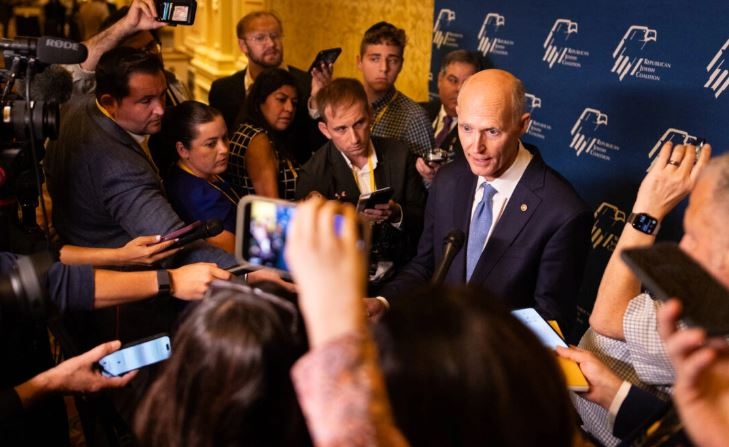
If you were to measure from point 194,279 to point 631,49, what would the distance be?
2.10 metres

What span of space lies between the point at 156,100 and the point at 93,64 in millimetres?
606

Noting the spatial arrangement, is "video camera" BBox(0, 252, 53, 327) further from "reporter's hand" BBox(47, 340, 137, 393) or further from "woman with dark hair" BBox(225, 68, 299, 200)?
"woman with dark hair" BBox(225, 68, 299, 200)

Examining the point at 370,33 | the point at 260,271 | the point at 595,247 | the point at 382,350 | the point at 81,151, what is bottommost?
the point at 595,247

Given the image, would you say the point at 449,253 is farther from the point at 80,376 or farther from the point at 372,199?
the point at 80,376

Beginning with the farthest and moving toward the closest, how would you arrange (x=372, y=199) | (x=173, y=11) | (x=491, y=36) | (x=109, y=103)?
(x=491, y=36)
(x=173, y=11)
(x=109, y=103)
(x=372, y=199)

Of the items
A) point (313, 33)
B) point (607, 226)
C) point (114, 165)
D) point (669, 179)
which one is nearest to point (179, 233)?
point (114, 165)

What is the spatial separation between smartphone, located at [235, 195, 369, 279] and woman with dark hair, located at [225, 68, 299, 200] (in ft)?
5.03

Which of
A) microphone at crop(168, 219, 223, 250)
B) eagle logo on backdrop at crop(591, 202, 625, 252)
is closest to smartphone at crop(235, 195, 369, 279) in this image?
microphone at crop(168, 219, 223, 250)

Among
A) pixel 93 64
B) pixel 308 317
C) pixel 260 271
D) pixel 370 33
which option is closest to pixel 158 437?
pixel 308 317

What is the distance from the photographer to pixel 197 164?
7.74 ft

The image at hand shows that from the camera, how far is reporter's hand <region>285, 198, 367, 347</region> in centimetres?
70

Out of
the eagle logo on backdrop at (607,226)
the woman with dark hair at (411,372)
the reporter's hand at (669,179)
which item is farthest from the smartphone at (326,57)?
the woman with dark hair at (411,372)

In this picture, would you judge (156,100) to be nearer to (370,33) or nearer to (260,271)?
(260,271)

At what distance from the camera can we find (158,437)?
3.18 ft
